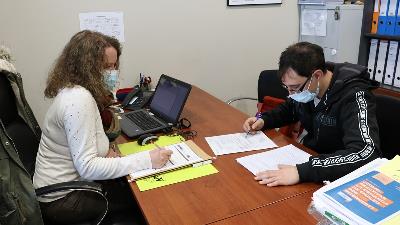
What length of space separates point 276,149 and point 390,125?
1.79 feet

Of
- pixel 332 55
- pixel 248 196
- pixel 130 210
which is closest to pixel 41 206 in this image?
pixel 130 210

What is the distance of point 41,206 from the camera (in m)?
1.44

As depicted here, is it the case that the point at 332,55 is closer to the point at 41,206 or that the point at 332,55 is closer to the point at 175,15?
the point at 175,15

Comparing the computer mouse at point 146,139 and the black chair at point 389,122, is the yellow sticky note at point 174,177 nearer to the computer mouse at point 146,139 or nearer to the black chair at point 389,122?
the computer mouse at point 146,139

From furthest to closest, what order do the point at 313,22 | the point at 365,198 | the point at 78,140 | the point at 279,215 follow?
the point at 313,22 < the point at 78,140 < the point at 279,215 < the point at 365,198

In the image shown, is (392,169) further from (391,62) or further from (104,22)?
(104,22)

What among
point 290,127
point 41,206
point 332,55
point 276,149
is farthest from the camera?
point 332,55

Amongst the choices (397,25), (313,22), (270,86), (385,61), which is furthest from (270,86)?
(397,25)

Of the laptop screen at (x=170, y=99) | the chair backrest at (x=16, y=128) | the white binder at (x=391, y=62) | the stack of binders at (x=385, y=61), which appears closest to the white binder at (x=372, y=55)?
the stack of binders at (x=385, y=61)

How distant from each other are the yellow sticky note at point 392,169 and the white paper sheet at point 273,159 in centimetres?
49

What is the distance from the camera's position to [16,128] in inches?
61.4

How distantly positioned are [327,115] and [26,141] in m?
1.39

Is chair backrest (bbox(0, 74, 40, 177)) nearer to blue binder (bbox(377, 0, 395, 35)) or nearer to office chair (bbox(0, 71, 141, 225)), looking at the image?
office chair (bbox(0, 71, 141, 225))

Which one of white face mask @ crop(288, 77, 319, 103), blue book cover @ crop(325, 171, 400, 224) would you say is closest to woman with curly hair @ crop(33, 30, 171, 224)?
white face mask @ crop(288, 77, 319, 103)
